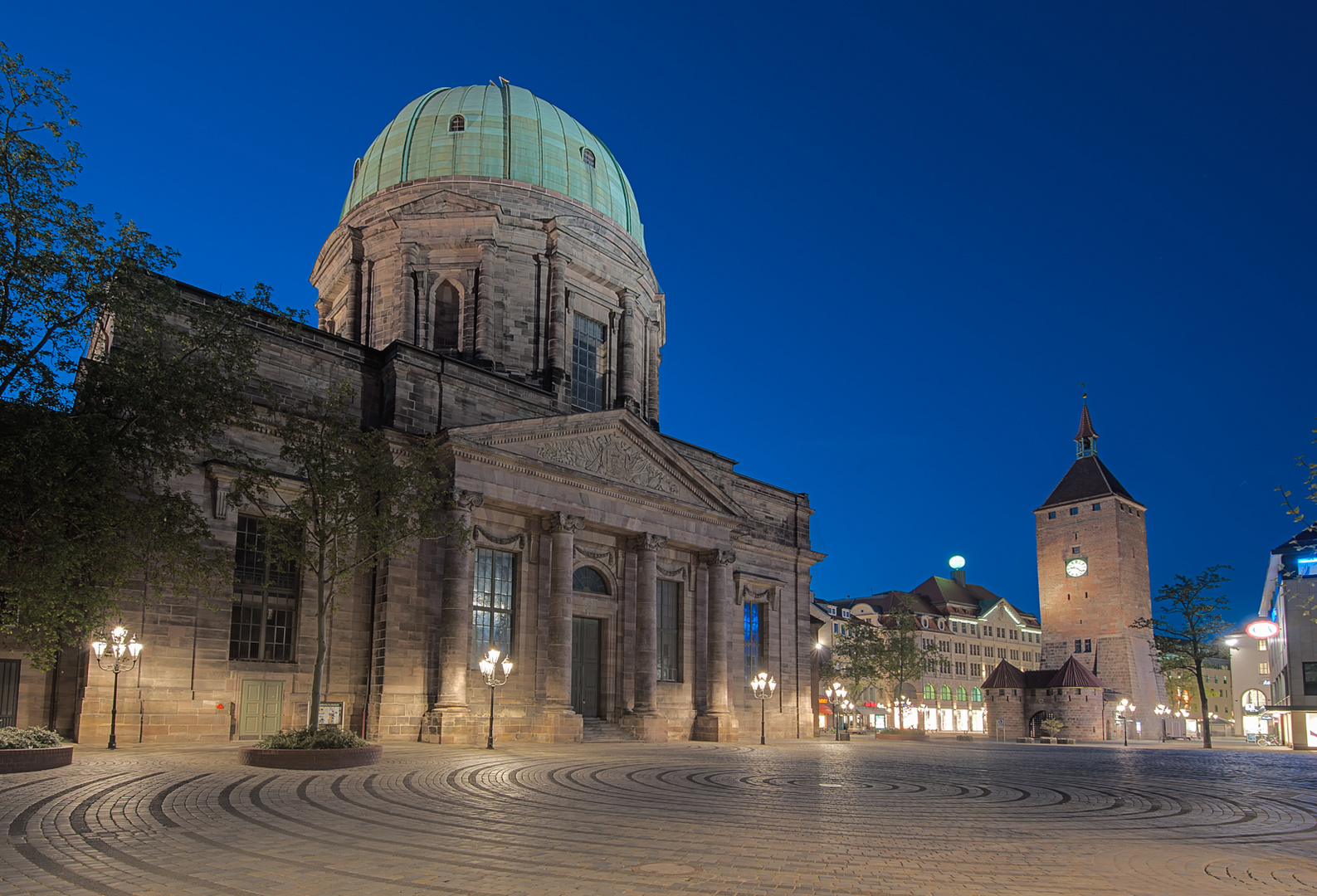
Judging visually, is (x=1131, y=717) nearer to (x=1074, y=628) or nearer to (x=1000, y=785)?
(x=1074, y=628)

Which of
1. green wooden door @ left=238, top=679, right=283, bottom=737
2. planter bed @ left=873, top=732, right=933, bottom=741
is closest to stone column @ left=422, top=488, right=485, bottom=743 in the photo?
green wooden door @ left=238, top=679, right=283, bottom=737

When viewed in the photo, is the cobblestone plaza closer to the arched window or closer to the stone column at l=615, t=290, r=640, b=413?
the arched window

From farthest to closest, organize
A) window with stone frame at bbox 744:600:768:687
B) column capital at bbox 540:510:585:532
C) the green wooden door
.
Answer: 1. window with stone frame at bbox 744:600:768:687
2. column capital at bbox 540:510:585:532
3. the green wooden door

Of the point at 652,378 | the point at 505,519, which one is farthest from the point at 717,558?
the point at 652,378

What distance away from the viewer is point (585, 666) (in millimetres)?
40969

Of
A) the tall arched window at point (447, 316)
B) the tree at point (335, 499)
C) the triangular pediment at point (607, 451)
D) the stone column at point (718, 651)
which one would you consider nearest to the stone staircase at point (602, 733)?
the stone column at point (718, 651)

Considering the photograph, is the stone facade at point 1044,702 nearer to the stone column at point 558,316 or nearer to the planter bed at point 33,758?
the stone column at point 558,316

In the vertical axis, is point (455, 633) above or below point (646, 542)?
below

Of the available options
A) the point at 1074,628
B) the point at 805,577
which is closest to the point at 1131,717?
the point at 1074,628

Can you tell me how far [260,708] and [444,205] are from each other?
25.8 meters

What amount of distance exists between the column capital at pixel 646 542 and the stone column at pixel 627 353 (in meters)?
10.3

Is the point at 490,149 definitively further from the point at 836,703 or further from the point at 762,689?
the point at 836,703

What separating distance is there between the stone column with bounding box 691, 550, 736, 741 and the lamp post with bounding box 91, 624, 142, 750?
2312cm

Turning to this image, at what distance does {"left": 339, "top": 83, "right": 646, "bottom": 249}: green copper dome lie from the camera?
167 feet
